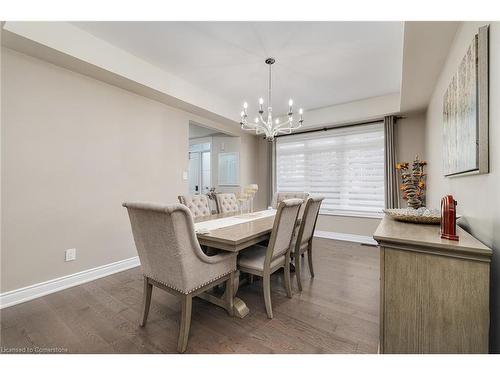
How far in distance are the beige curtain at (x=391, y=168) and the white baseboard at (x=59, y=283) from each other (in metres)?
4.12

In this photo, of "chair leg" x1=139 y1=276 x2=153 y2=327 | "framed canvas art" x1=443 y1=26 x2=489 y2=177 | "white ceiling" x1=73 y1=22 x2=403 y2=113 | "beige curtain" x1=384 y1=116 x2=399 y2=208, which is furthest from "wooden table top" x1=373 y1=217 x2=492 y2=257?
A: "beige curtain" x1=384 y1=116 x2=399 y2=208

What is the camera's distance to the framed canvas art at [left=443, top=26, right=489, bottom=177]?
1089 mm

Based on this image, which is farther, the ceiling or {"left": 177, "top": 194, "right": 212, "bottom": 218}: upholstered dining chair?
the ceiling

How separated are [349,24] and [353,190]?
→ 9.63ft

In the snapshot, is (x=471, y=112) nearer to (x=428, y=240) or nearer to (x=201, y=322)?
(x=428, y=240)

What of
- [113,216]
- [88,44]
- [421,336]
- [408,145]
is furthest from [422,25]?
[113,216]

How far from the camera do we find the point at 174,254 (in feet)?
4.34

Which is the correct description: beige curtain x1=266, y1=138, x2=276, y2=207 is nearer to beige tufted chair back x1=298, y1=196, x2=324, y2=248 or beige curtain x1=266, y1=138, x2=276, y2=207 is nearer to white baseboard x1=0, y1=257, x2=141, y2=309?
beige tufted chair back x1=298, y1=196, x2=324, y2=248

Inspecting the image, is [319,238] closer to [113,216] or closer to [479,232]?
[479,232]

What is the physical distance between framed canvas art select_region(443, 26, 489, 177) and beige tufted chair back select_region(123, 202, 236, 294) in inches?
63.8

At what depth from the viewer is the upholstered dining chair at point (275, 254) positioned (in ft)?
5.61

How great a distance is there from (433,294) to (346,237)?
3.40 meters

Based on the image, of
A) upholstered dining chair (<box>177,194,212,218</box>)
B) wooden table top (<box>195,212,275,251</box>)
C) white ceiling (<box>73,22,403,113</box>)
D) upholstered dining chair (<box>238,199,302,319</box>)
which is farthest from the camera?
upholstered dining chair (<box>177,194,212,218</box>)
